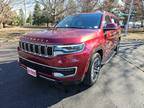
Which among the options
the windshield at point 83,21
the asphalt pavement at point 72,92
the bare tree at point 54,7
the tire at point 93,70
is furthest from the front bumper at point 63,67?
the bare tree at point 54,7

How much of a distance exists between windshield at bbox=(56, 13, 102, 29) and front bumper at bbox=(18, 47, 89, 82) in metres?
1.45

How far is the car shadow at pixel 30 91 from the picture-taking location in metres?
4.39

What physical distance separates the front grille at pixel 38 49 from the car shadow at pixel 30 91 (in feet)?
2.88

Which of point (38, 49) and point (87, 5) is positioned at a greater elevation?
point (87, 5)

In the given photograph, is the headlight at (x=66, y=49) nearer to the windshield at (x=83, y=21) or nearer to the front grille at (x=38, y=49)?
the front grille at (x=38, y=49)

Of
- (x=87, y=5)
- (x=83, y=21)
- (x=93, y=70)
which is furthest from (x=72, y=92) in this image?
(x=87, y=5)

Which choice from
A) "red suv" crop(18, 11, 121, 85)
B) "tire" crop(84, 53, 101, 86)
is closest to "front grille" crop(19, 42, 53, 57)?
"red suv" crop(18, 11, 121, 85)

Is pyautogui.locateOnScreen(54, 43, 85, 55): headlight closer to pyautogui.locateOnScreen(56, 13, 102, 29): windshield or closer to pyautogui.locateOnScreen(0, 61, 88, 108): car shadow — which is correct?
pyautogui.locateOnScreen(0, 61, 88, 108): car shadow

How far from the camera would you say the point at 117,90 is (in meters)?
5.17

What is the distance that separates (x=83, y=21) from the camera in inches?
242

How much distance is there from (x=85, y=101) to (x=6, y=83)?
2067 millimetres

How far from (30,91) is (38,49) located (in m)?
0.99

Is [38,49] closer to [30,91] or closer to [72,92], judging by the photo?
[30,91]

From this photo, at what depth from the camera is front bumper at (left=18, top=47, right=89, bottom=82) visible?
14.2 feet
